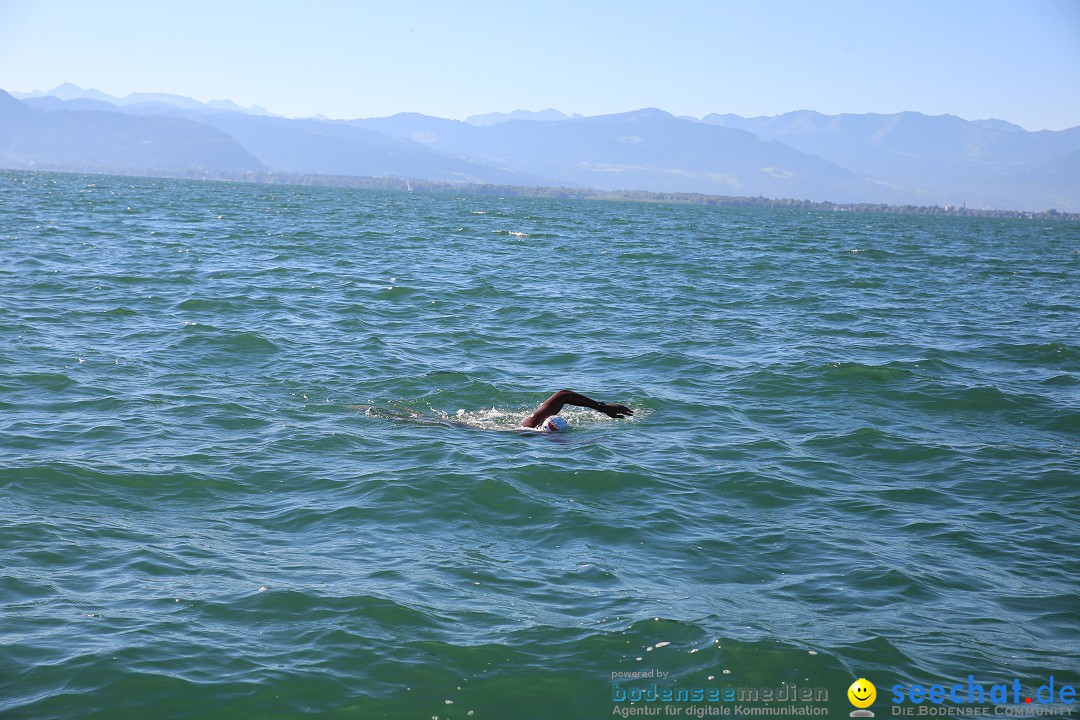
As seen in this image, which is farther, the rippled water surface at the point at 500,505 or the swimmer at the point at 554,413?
the swimmer at the point at 554,413

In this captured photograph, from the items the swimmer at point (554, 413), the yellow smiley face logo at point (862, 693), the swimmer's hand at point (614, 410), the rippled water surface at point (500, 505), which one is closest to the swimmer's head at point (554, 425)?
the swimmer at point (554, 413)

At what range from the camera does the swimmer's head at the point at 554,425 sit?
1388cm

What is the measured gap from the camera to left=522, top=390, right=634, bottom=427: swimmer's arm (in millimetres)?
13562

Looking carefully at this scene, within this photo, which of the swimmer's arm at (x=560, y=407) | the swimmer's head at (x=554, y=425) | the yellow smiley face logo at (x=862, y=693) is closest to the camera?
the yellow smiley face logo at (x=862, y=693)

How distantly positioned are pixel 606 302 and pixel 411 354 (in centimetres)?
978

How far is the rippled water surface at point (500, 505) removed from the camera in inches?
283

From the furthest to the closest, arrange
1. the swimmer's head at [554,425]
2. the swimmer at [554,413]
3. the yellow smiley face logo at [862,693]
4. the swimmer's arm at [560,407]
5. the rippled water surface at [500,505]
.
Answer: the swimmer's head at [554,425]
the swimmer at [554,413]
the swimmer's arm at [560,407]
the rippled water surface at [500,505]
the yellow smiley face logo at [862,693]

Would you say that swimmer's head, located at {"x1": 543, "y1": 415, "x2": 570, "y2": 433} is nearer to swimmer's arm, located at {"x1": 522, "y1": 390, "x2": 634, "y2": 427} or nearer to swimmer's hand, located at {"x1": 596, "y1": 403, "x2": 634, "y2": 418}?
swimmer's arm, located at {"x1": 522, "y1": 390, "x2": 634, "y2": 427}

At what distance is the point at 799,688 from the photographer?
7.04m

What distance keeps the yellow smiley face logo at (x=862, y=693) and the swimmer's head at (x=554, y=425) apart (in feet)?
24.1

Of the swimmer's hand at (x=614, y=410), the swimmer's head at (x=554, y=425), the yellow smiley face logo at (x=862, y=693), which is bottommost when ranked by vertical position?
the yellow smiley face logo at (x=862, y=693)

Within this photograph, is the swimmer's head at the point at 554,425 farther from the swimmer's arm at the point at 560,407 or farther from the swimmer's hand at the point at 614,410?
the swimmer's hand at the point at 614,410

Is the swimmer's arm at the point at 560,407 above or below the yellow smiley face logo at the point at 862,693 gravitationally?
above

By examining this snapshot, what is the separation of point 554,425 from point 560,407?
13.5 inches
